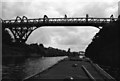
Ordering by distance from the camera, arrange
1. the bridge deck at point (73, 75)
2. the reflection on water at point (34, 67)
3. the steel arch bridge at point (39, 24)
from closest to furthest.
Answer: the bridge deck at point (73, 75) → the reflection on water at point (34, 67) → the steel arch bridge at point (39, 24)

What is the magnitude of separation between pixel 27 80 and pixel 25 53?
10326 cm

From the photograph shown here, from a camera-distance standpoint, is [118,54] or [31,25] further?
[31,25]

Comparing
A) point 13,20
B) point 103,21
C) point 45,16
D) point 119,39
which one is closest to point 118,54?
point 119,39

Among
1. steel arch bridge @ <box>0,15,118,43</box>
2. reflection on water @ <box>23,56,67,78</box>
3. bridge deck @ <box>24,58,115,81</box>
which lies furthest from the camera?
steel arch bridge @ <box>0,15,118,43</box>

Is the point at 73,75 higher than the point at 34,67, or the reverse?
the point at 73,75

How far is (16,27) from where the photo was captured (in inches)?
3524

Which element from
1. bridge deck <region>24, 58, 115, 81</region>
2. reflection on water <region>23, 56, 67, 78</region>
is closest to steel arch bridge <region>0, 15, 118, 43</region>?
reflection on water <region>23, 56, 67, 78</region>

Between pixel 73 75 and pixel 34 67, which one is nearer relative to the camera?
pixel 73 75

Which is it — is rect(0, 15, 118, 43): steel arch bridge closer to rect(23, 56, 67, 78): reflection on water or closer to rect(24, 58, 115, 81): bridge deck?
rect(23, 56, 67, 78): reflection on water

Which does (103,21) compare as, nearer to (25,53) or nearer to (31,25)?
(31,25)

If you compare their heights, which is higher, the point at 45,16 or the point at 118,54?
the point at 45,16

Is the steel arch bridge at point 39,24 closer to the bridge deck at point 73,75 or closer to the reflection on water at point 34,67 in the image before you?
the reflection on water at point 34,67

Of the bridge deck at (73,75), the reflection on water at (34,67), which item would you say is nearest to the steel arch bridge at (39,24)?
the reflection on water at (34,67)

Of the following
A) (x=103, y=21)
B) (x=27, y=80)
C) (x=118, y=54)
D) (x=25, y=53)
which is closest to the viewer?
(x=27, y=80)
